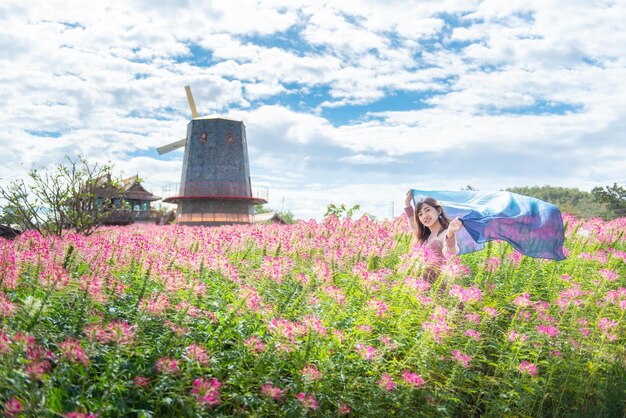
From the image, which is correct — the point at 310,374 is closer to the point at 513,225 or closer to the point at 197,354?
the point at 197,354

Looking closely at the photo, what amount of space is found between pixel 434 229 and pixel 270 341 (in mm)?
4147

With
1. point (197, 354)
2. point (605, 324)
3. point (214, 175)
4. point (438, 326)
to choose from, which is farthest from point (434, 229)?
point (214, 175)

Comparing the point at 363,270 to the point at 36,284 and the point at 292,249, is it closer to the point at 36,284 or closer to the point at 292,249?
the point at 292,249

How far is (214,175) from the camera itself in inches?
1083

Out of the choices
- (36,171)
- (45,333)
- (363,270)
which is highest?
(36,171)

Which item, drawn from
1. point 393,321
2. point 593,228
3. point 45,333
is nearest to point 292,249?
point 393,321

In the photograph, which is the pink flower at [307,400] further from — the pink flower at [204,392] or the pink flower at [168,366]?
the pink flower at [168,366]

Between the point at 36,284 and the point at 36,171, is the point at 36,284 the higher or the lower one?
the lower one

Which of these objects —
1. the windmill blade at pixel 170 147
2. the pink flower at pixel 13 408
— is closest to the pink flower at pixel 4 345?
the pink flower at pixel 13 408

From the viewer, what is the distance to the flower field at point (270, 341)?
3.64m

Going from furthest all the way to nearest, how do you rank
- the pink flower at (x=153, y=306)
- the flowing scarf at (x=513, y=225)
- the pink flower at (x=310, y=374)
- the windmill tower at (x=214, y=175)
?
1. the windmill tower at (x=214, y=175)
2. the flowing scarf at (x=513, y=225)
3. the pink flower at (x=153, y=306)
4. the pink flower at (x=310, y=374)

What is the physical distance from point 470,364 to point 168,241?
189 inches

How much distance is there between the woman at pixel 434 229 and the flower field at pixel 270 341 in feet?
1.90

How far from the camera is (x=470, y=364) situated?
5.27m
